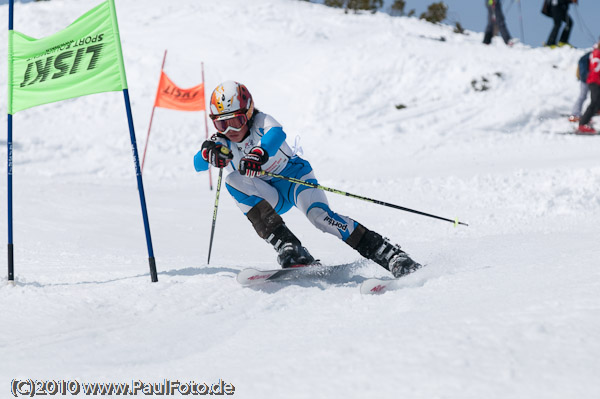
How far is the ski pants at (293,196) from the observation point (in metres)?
4.36

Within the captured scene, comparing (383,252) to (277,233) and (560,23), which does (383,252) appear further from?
(560,23)

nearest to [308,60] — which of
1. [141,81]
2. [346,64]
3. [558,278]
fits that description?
[346,64]

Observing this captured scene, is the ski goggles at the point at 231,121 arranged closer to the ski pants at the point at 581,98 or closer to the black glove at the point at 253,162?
the black glove at the point at 253,162

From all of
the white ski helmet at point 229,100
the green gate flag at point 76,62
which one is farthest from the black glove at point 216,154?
the green gate flag at point 76,62

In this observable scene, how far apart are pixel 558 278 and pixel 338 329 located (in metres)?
1.39

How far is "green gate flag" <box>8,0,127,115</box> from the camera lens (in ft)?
13.6

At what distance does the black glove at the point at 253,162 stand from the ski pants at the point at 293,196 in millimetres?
335

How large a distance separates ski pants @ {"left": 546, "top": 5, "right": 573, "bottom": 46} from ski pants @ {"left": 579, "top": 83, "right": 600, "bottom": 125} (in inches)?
176

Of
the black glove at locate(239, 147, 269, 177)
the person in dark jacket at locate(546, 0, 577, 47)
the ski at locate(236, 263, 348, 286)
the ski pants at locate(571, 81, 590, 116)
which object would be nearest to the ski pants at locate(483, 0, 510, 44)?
the person in dark jacket at locate(546, 0, 577, 47)

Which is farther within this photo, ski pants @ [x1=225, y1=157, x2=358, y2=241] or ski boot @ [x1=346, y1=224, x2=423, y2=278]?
ski pants @ [x1=225, y1=157, x2=358, y2=241]

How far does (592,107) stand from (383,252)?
9.55m

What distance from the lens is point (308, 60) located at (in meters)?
17.2

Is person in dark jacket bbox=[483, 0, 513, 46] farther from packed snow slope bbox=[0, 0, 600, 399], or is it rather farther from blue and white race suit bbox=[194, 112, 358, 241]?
blue and white race suit bbox=[194, 112, 358, 241]

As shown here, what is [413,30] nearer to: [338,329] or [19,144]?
[19,144]
